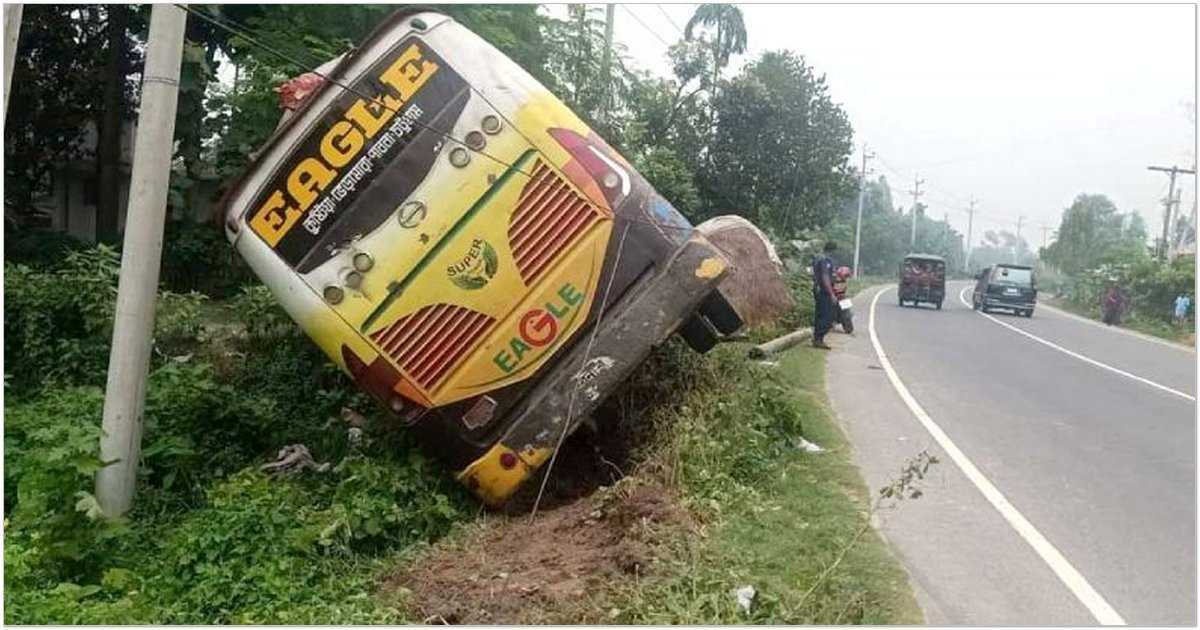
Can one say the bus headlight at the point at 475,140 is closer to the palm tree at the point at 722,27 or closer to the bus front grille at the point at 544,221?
the bus front grille at the point at 544,221

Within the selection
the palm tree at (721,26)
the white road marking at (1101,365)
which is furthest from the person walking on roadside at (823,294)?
the palm tree at (721,26)

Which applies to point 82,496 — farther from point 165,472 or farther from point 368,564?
point 368,564

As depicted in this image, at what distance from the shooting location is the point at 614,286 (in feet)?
17.5

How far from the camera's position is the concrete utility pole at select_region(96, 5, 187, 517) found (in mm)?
5172

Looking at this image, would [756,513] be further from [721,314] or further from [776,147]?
[776,147]

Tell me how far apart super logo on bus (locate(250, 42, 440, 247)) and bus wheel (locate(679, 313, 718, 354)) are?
204 cm

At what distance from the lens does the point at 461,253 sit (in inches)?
205

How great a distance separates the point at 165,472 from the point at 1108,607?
5.28m

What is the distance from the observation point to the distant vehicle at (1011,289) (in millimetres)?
25797

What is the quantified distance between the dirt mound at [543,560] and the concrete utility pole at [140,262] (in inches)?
78.9

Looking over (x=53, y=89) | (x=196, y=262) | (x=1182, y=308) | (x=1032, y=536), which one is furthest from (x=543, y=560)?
(x=1182, y=308)

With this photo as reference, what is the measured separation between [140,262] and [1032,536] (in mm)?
4976

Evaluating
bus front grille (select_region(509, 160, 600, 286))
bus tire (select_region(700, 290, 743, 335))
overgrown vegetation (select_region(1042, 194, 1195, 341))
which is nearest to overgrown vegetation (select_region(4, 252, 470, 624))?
bus front grille (select_region(509, 160, 600, 286))

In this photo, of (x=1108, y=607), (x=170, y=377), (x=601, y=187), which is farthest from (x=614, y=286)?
(x=170, y=377)
